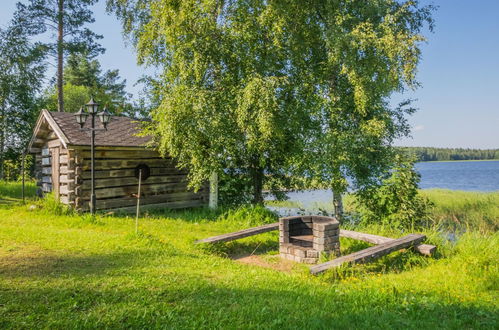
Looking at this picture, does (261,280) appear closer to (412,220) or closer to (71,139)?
(412,220)

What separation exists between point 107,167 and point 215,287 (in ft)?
27.6

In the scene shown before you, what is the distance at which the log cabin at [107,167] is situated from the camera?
36.2ft

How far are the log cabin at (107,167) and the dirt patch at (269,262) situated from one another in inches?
243

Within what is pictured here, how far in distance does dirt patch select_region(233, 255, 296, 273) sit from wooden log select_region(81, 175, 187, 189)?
21.0 ft

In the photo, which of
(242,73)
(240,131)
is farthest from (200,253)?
(242,73)

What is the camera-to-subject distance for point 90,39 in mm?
21141

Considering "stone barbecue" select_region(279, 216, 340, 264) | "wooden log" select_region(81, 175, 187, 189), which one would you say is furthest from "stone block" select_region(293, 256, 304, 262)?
"wooden log" select_region(81, 175, 187, 189)

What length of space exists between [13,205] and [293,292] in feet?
38.0

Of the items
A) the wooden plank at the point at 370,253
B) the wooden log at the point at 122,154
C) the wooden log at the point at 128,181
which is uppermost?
the wooden log at the point at 122,154

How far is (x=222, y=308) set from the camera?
3.95 meters

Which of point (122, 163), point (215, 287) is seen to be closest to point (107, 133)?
point (122, 163)

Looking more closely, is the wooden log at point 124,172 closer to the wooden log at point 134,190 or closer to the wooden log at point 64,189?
the wooden log at point 134,190

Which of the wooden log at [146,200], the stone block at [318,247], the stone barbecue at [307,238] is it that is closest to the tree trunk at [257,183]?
the wooden log at [146,200]

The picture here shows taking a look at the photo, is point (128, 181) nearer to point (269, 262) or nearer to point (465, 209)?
point (269, 262)
